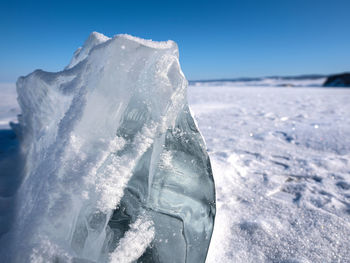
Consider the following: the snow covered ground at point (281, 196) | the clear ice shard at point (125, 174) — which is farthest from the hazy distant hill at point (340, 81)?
the clear ice shard at point (125, 174)

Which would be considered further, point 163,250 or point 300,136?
point 300,136

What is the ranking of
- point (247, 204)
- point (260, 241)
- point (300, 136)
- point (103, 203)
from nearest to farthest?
point (103, 203) < point (260, 241) < point (247, 204) < point (300, 136)

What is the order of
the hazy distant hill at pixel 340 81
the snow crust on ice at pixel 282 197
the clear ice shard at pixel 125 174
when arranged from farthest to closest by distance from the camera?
the hazy distant hill at pixel 340 81
the snow crust on ice at pixel 282 197
the clear ice shard at pixel 125 174

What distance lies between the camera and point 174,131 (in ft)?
2.33

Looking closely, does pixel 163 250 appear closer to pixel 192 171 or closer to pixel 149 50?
pixel 192 171

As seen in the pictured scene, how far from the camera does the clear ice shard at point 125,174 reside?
2.02 feet

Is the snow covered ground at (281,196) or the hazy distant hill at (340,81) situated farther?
the hazy distant hill at (340,81)

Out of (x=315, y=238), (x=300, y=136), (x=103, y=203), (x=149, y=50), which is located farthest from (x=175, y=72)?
(x=300, y=136)

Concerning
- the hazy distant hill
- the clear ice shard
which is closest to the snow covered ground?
the clear ice shard

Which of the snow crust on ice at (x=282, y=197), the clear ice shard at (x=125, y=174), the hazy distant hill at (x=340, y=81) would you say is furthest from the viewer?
the hazy distant hill at (x=340, y=81)

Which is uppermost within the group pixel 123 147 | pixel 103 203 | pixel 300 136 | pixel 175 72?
pixel 175 72

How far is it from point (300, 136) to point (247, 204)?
5.59ft

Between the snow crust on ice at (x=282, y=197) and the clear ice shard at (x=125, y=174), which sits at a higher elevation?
the clear ice shard at (x=125, y=174)

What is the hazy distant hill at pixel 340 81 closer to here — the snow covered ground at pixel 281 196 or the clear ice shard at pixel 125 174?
the snow covered ground at pixel 281 196
